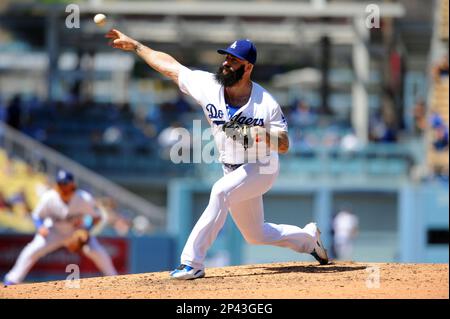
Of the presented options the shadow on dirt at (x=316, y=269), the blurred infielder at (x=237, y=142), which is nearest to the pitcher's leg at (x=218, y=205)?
the blurred infielder at (x=237, y=142)

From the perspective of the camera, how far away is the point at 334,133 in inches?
876

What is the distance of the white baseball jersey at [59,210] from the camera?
13172 mm

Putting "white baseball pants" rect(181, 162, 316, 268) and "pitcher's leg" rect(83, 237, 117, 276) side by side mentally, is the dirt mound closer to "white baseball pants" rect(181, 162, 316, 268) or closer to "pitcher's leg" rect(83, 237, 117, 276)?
"white baseball pants" rect(181, 162, 316, 268)

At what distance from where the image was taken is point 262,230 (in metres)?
8.68

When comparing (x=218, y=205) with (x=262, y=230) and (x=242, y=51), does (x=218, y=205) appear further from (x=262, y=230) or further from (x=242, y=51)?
(x=242, y=51)

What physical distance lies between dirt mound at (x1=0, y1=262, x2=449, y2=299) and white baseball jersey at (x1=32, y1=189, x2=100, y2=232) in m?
4.19

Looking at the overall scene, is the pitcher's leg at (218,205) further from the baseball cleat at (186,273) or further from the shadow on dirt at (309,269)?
the shadow on dirt at (309,269)

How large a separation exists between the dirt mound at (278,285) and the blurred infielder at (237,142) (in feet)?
1.22

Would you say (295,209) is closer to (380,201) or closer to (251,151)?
(380,201)

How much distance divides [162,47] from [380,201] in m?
9.60

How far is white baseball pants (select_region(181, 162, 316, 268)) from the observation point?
26.9 ft

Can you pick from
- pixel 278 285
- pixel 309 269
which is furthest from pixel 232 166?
pixel 309 269
